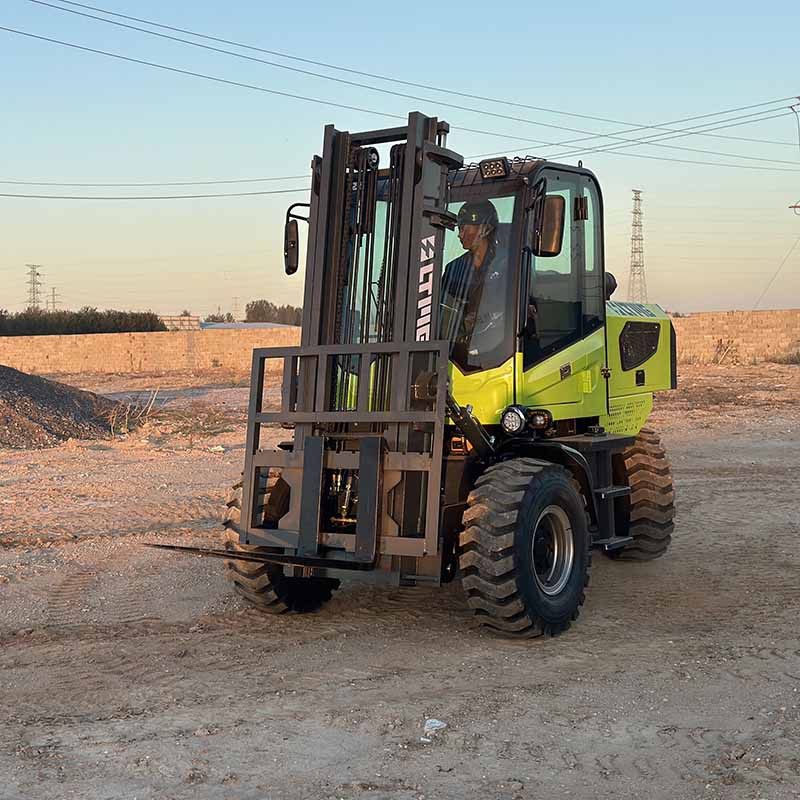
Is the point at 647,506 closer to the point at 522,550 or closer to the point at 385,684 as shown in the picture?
the point at 522,550

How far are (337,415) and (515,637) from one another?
1.73 metres

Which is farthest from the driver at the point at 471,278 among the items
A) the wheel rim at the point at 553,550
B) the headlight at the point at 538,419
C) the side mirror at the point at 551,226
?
the wheel rim at the point at 553,550

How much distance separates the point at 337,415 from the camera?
643 centimetres

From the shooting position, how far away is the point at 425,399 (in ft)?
21.0

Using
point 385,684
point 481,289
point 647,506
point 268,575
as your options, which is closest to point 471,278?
point 481,289

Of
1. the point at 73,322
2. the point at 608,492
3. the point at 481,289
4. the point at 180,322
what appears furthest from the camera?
the point at 180,322

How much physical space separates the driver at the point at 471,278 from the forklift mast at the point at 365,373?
384mm

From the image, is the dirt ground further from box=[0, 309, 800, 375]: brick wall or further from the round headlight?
box=[0, 309, 800, 375]: brick wall

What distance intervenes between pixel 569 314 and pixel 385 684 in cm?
316

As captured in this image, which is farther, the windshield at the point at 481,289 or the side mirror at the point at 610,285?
the side mirror at the point at 610,285

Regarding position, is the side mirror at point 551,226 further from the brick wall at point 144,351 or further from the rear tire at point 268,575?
the brick wall at point 144,351

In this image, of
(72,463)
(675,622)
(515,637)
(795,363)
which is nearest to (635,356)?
(675,622)

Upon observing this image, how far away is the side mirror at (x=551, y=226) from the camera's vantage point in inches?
257

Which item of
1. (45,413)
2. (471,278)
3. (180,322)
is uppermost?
(180,322)
